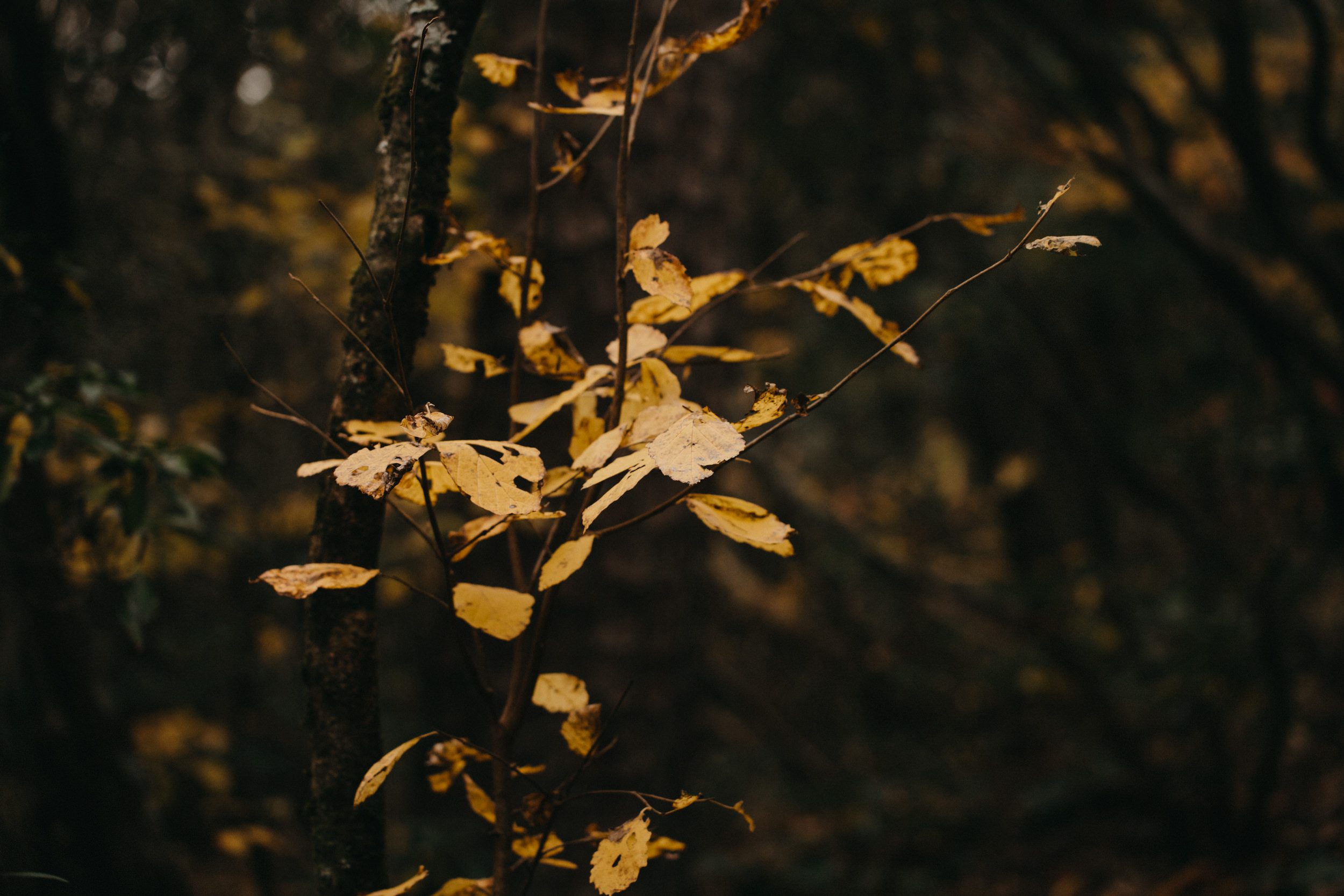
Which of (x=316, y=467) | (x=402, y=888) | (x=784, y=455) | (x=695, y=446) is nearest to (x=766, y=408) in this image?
(x=695, y=446)

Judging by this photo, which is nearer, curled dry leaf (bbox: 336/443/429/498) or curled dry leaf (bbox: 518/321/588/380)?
curled dry leaf (bbox: 336/443/429/498)

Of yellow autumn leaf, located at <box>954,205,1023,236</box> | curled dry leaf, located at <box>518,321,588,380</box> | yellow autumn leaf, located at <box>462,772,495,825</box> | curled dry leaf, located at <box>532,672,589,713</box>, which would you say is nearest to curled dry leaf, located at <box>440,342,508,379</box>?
curled dry leaf, located at <box>518,321,588,380</box>

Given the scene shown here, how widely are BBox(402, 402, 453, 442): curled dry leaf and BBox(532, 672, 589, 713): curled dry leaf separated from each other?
30 centimetres

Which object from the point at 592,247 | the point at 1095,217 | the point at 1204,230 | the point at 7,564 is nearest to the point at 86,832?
the point at 7,564

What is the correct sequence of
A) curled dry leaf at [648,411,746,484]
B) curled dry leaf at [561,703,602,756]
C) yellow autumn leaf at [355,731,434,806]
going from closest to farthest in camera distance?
curled dry leaf at [648,411,746,484], yellow autumn leaf at [355,731,434,806], curled dry leaf at [561,703,602,756]

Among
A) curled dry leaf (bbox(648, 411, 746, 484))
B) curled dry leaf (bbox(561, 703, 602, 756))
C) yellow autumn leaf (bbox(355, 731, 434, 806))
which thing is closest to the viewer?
curled dry leaf (bbox(648, 411, 746, 484))

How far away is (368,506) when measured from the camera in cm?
92

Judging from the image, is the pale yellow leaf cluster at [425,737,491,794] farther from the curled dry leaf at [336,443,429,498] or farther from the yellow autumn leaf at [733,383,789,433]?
the yellow autumn leaf at [733,383,789,433]

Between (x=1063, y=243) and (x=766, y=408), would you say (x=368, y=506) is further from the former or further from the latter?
(x=1063, y=243)

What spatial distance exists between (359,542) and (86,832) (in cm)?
158

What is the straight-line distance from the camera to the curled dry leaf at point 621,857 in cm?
71

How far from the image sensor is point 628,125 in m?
0.81

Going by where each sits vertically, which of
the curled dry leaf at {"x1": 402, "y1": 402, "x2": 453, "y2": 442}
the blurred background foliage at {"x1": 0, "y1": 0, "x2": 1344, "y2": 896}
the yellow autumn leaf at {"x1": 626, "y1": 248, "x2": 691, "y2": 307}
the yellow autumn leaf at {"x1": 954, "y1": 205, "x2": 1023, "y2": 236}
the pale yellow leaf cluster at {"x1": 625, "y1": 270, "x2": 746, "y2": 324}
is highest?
the yellow autumn leaf at {"x1": 626, "y1": 248, "x2": 691, "y2": 307}

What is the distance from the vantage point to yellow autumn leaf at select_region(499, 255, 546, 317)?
0.90 metres
